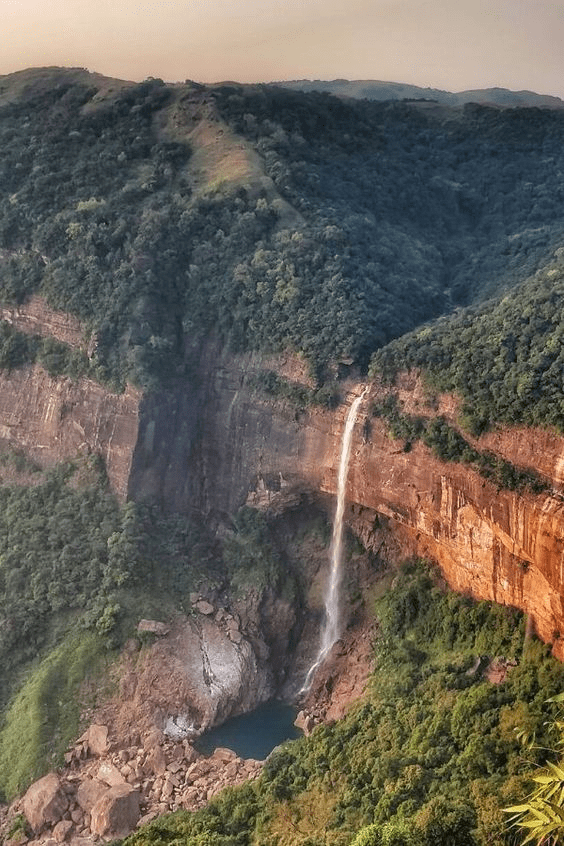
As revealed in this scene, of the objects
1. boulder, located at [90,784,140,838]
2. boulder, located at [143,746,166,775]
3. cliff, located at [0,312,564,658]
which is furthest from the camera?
boulder, located at [143,746,166,775]

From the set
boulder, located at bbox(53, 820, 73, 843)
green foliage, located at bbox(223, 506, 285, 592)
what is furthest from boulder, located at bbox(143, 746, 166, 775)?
green foliage, located at bbox(223, 506, 285, 592)

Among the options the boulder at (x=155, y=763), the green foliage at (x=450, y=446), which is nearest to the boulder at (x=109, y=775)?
the boulder at (x=155, y=763)

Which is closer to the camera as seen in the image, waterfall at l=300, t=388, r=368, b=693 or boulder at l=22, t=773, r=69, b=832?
boulder at l=22, t=773, r=69, b=832

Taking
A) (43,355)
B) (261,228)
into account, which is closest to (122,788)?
(43,355)

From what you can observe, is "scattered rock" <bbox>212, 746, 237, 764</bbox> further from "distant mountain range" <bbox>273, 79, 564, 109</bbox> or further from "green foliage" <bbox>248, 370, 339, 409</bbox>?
"distant mountain range" <bbox>273, 79, 564, 109</bbox>

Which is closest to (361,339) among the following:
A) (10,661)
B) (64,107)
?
(10,661)

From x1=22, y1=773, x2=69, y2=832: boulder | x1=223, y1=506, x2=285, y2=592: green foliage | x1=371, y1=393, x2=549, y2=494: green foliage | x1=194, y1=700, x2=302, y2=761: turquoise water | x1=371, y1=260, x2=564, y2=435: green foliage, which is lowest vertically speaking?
x1=22, y1=773, x2=69, y2=832: boulder
